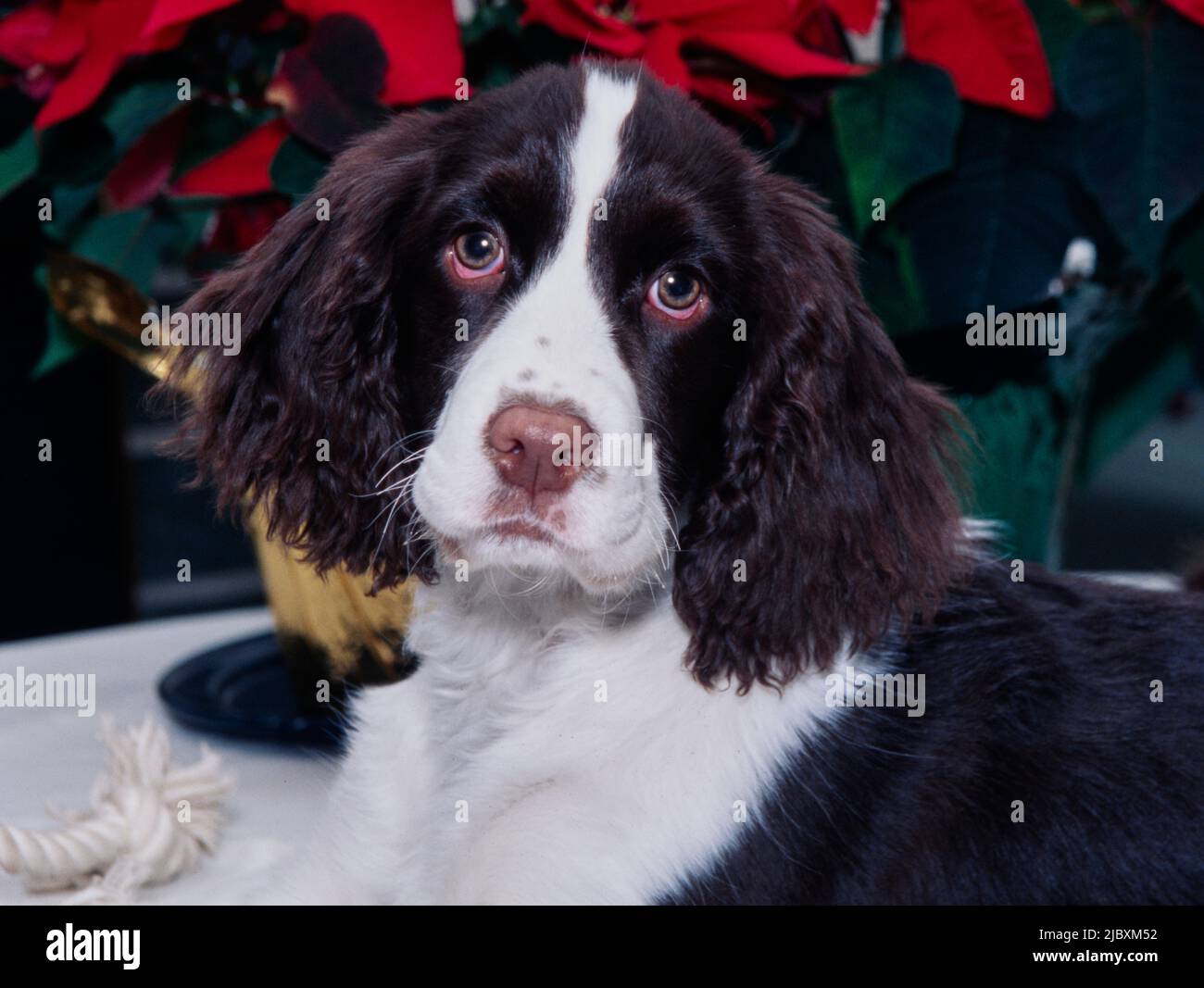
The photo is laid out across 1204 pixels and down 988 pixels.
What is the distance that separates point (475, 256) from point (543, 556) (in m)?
0.34

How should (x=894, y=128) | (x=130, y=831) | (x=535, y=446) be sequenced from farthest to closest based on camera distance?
1. (x=894, y=128)
2. (x=130, y=831)
3. (x=535, y=446)

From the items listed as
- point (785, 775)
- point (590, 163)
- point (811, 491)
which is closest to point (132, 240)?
point (590, 163)

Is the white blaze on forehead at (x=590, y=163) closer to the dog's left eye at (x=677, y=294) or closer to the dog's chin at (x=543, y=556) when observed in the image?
the dog's left eye at (x=677, y=294)

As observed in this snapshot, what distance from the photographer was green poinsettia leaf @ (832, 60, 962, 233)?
5.58 ft

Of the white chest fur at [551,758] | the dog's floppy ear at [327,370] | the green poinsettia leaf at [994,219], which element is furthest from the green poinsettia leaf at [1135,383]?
the dog's floppy ear at [327,370]

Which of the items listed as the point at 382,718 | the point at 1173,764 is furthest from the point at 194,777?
the point at 1173,764

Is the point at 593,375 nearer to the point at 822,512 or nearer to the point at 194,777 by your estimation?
the point at 822,512

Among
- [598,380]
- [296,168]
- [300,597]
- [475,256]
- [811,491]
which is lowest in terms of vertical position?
[300,597]

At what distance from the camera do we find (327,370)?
1.63 metres

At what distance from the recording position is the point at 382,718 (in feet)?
5.71

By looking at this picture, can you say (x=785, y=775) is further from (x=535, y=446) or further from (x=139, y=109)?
(x=139, y=109)

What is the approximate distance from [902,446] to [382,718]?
0.67m
